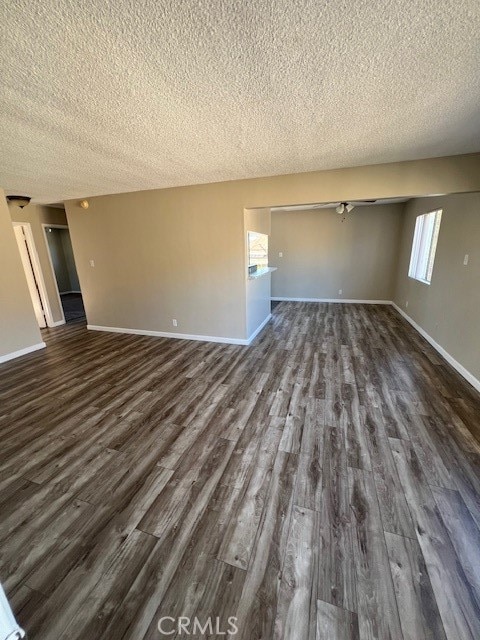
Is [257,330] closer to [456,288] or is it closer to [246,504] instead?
[456,288]

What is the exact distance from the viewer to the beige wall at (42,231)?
16.7 ft

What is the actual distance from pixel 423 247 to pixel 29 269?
8.03 meters

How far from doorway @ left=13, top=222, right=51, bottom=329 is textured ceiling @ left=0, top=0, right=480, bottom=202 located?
3212 millimetres

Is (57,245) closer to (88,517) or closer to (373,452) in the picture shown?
(88,517)

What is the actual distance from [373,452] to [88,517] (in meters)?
2.03

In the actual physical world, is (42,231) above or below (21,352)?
above

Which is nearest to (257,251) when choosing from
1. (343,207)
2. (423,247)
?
(343,207)

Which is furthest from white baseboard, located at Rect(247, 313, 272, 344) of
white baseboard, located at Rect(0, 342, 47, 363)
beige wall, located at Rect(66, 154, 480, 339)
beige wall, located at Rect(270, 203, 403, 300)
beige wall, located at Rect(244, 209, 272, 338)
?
white baseboard, located at Rect(0, 342, 47, 363)

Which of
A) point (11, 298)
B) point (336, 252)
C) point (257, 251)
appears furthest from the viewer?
point (336, 252)

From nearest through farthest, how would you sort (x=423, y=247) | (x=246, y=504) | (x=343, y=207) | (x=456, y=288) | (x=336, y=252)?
(x=246, y=504) < (x=456, y=288) < (x=423, y=247) < (x=343, y=207) < (x=336, y=252)

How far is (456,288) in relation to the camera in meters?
3.37

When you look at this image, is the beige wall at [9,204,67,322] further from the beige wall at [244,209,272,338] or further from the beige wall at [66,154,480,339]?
the beige wall at [244,209,272,338]

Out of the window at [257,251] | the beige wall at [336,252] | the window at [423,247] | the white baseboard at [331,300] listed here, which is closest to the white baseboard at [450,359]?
the window at [423,247]

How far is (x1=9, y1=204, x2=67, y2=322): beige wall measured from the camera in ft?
16.7
